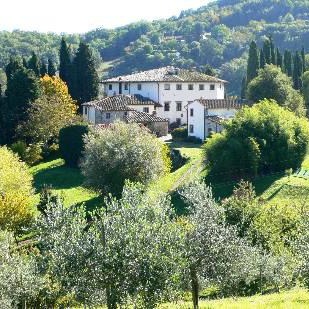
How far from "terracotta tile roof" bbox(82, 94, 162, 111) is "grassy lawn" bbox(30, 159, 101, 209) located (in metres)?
9.13

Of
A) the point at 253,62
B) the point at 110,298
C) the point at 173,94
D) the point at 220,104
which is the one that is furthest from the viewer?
the point at 253,62

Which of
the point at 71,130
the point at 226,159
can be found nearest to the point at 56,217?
the point at 226,159

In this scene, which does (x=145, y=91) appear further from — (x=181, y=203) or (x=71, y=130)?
(x=181, y=203)

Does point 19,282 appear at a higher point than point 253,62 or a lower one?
lower

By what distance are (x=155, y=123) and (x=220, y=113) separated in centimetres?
689

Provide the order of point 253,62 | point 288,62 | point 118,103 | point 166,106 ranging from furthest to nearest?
point 288,62, point 253,62, point 166,106, point 118,103

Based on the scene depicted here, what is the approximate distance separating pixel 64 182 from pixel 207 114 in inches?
699

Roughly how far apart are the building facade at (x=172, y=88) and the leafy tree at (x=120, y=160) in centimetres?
2676

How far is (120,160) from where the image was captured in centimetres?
5156

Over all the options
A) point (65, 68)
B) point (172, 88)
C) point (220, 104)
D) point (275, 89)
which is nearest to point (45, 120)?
point (65, 68)

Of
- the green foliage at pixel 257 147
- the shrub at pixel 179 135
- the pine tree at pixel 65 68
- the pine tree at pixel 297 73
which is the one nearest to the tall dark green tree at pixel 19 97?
the pine tree at pixel 65 68

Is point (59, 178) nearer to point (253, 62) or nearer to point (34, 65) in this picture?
point (34, 65)

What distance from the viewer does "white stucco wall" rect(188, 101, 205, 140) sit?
6916 centimetres

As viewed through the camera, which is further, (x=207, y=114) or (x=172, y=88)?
(x=172, y=88)
